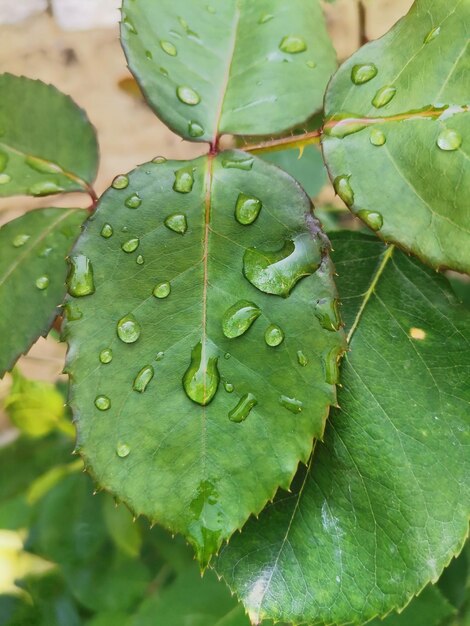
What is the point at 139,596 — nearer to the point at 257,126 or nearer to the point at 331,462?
the point at 331,462

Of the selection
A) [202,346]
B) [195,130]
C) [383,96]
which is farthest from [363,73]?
[202,346]

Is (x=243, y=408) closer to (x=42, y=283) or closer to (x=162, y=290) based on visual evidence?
(x=162, y=290)

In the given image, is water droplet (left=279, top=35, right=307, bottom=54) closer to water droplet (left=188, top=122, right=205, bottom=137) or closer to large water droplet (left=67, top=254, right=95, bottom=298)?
water droplet (left=188, top=122, right=205, bottom=137)

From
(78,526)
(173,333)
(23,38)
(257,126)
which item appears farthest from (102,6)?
(173,333)

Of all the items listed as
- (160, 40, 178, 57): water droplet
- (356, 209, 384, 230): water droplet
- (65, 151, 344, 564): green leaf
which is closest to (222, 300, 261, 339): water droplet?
(65, 151, 344, 564): green leaf

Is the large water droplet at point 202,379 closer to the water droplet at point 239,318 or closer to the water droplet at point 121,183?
the water droplet at point 239,318
